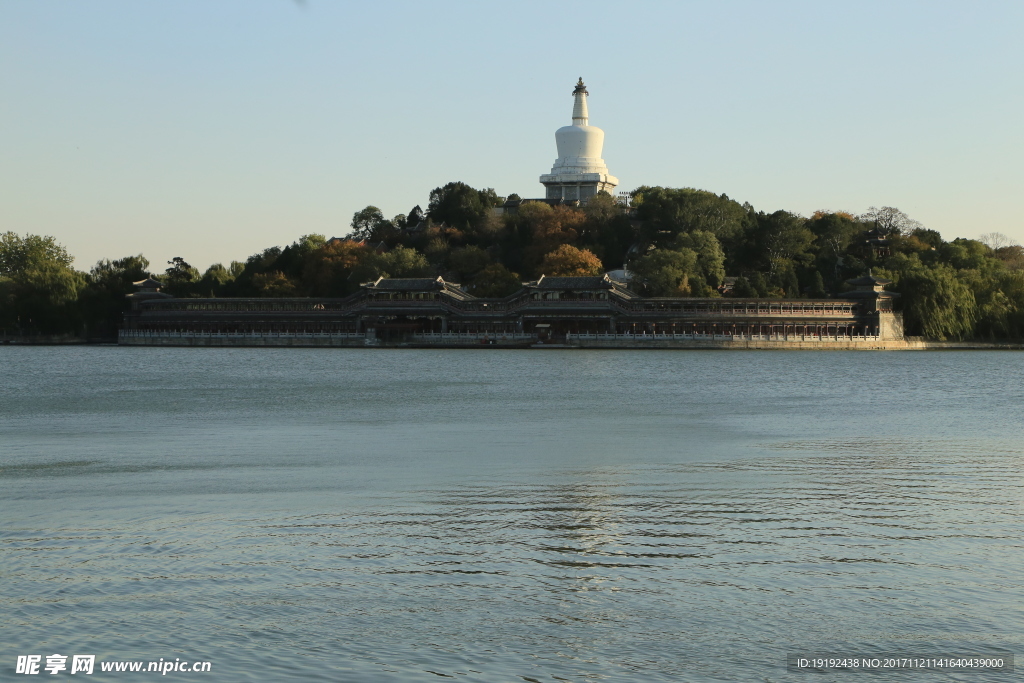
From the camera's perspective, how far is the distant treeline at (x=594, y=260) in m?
101

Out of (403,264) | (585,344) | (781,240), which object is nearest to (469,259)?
(403,264)

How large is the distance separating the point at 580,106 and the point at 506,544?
408 feet

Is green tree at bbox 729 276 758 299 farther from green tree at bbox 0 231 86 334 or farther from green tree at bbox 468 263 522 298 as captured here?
green tree at bbox 0 231 86 334

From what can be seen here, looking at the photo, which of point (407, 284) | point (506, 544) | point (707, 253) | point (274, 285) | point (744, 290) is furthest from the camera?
point (274, 285)

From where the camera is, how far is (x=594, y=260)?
110 metres

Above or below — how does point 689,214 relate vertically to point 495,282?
above

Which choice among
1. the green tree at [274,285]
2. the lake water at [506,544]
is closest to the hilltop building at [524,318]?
the green tree at [274,285]

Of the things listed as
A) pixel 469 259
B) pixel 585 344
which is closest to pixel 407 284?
pixel 469 259

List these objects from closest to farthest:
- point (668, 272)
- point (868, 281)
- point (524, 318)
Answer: point (868, 281)
point (668, 272)
point (524, 318)

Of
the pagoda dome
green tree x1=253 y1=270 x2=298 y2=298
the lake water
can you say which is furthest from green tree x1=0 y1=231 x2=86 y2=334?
the lake water

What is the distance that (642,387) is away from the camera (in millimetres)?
48062

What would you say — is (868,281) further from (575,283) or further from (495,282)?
(495,282)

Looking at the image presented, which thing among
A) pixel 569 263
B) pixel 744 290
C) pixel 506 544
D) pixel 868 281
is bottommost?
pixel 506 544

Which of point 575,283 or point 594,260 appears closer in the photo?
point 575,283
